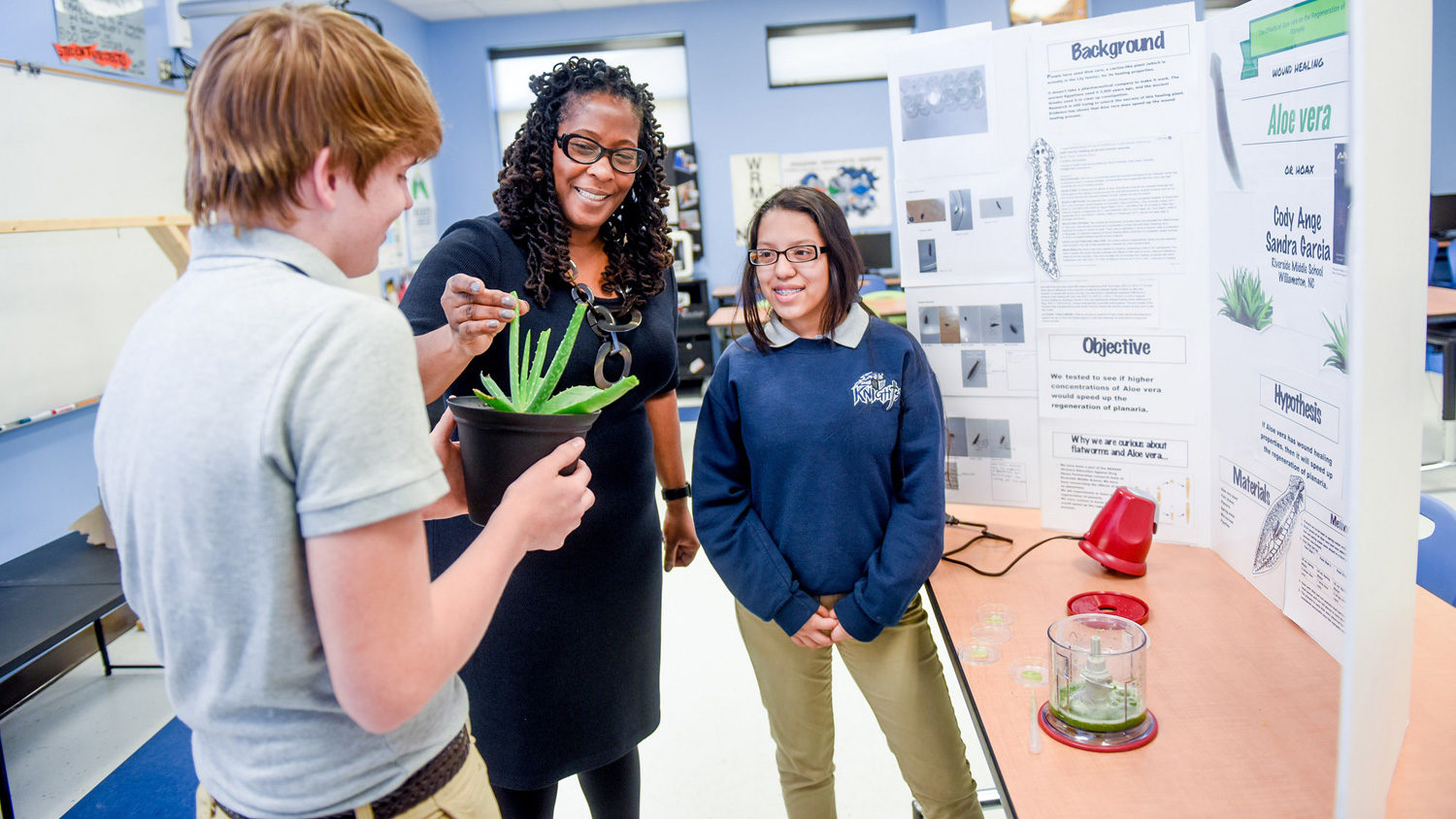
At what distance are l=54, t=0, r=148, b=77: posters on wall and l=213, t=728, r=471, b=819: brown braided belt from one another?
381 cm

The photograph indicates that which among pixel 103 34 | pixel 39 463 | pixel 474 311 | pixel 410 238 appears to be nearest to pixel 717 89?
pixel 410 238

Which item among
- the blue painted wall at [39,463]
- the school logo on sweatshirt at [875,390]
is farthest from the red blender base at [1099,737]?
the blue painted wall at [39,463]

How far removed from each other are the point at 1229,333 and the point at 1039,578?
49 centimetres

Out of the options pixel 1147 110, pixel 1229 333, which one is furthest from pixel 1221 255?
pixel 1147 110

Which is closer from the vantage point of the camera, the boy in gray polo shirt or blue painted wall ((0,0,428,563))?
the boy in gray polo shirt

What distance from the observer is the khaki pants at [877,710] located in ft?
4.97

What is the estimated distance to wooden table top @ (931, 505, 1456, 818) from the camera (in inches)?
37.6

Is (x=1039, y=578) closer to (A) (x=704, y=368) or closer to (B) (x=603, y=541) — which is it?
(B) (x=603, y=541)

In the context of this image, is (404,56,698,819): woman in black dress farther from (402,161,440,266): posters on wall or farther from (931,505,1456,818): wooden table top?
(402,161,440,266): posters on wall

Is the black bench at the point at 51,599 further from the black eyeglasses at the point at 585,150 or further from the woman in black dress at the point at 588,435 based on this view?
the black eyeglasses at the point at 585,150

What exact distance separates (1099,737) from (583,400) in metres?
0.71

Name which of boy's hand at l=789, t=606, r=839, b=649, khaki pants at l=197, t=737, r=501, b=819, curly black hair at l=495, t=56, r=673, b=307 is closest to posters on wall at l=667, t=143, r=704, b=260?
curly black hair at l=495, t=56, r=673, b=307

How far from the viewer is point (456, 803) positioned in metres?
0.79

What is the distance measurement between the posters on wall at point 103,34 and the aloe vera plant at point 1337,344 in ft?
13.6
